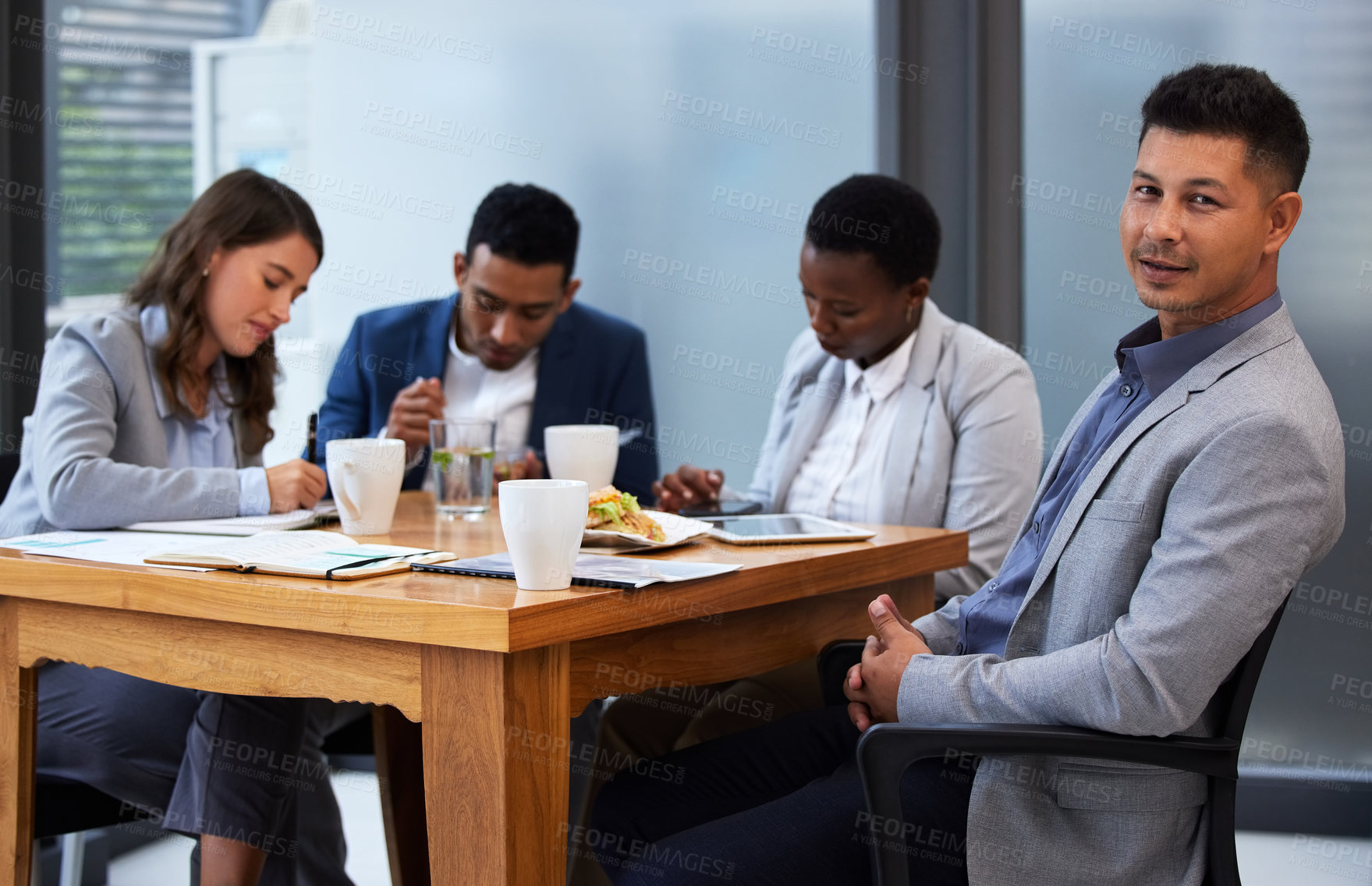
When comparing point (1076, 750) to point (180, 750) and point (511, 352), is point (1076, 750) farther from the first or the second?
point (511, 352)

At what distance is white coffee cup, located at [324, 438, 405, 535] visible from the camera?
1585 millimetres

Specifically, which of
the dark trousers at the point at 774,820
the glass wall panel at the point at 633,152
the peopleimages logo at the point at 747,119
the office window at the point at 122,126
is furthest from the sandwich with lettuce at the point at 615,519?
the office window at the point at 122,126

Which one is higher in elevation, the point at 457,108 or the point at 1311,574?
the point at 457,108

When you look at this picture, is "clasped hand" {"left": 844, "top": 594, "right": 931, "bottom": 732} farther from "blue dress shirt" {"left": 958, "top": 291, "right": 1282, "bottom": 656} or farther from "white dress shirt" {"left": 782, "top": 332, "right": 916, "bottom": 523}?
"white dress shirt" {"left": 782, "top": 332, "right": 916, "bottom": 523}

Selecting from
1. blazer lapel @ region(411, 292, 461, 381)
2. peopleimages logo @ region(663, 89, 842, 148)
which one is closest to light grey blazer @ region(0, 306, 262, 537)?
blazer lapel @ region(411, 292, 461, 381)

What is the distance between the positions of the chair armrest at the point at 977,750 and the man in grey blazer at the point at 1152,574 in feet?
0.07

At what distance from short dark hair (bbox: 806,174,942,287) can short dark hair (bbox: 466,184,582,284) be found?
607 mm

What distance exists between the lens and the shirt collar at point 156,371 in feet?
6.41

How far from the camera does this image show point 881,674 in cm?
130

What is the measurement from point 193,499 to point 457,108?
1865 millimetres

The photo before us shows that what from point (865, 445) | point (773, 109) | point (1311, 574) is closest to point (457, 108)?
point (773, 109)

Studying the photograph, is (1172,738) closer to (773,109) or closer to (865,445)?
(865,445)

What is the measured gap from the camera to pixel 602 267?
10.5 feet

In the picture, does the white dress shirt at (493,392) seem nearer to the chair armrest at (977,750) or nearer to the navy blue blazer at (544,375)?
the navy blue blazer at (544,375)
